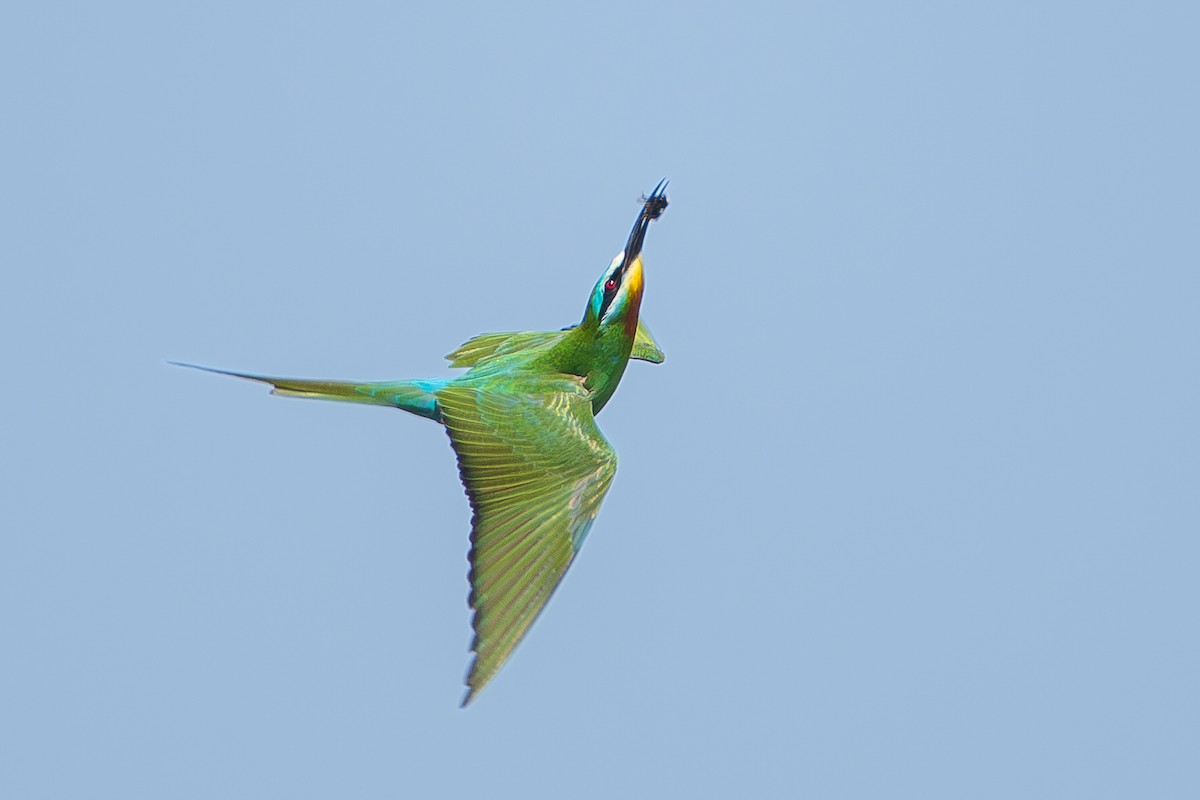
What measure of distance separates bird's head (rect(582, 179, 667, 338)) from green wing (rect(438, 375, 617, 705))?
45 cm

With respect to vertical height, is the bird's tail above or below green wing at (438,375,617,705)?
above

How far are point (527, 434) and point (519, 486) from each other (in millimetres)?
426

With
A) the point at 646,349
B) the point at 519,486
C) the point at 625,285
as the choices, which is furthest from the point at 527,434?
the point at 646,349

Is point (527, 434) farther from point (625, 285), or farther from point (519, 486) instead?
point (625, 285)

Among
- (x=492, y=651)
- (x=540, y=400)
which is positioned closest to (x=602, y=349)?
(x=540, y=400)

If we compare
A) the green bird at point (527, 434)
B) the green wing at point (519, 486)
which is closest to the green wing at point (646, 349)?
the green bird at point (527, 434)

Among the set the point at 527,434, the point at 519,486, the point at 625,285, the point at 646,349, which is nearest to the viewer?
the point at 519,486

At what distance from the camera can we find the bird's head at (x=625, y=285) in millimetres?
9461

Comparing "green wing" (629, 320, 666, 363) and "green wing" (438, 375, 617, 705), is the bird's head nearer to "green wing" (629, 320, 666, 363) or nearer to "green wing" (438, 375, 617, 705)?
"green wing" (438, 375, 617, 705)

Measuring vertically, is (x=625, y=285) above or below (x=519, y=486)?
above

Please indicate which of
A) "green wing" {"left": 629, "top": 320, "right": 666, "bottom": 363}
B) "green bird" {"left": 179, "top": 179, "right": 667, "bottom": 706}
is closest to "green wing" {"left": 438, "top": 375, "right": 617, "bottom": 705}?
"green bird" {"left": 179, "top": 179, "right": 667, "bottom": 706}

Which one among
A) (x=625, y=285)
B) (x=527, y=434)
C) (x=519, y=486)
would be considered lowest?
(x=519, y=486)

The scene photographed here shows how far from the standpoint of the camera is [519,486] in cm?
831

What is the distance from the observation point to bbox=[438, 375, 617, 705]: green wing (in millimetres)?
7543
